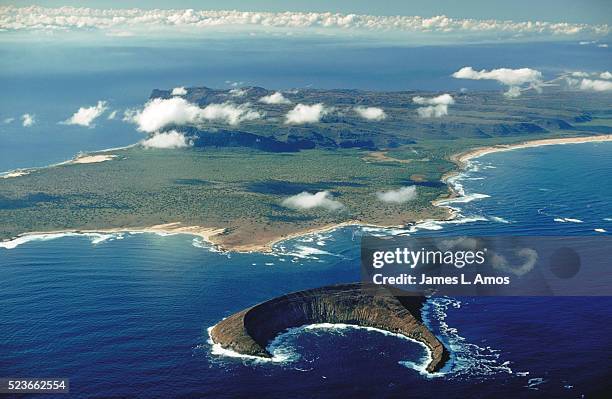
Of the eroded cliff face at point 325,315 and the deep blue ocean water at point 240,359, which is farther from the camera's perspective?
the eroded cliff face at point 325,315

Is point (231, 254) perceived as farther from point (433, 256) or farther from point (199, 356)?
point (199, 356)

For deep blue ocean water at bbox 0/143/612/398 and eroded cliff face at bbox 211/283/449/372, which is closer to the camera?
deep blue ocean water at bbox 0/143/612/398

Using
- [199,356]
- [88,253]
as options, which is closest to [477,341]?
[199,356]

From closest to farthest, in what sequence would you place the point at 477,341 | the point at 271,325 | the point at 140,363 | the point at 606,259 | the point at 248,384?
1. the point at 248,384
2. the point at 140,363
3. the point at 477,341
4. the point at 271,325
5. the point at 606,259
